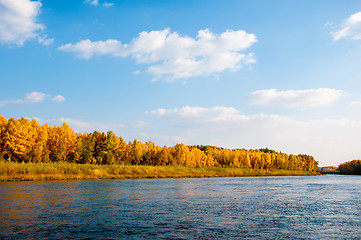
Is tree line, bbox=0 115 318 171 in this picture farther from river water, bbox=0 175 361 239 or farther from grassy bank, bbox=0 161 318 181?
river water, bbox=0 175 361 239

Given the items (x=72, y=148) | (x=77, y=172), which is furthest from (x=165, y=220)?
(x=72, y=148)

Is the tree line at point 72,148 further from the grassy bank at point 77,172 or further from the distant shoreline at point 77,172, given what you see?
the grassy bank at point 77,172

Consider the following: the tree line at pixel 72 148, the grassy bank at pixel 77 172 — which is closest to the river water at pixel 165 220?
the grassy bank at pixel 77 172

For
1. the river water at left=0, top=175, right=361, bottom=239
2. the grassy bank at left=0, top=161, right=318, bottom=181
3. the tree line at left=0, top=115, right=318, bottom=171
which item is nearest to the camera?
the river water at left=0, top=175, right=361, bottom=239

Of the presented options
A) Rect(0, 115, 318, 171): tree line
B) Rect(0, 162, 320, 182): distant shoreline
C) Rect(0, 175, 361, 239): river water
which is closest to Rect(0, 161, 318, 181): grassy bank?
Rect(0, 162, 320, 182): distant shoreline

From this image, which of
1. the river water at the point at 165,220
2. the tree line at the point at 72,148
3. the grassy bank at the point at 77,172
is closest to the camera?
Answer: the river water at the point at 165,220

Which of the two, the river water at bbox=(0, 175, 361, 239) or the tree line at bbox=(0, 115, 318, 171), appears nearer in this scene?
the river water at bbox=(0, 175, 361, 239)

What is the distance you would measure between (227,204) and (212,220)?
29.2ft

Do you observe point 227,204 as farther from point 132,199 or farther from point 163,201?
point 132,199

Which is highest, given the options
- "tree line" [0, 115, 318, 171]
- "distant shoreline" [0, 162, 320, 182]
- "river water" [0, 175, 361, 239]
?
"tree line" [0, 115, 318, 171]

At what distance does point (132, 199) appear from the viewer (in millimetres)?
33625

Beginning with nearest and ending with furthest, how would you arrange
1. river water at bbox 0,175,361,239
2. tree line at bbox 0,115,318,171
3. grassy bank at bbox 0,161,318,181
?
Answer: river water at bbox 0,175,361,239
grassy bank at bbox 0,161,318,181
tree line at bbox 0,115,318,171

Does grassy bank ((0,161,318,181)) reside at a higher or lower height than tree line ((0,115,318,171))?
lower

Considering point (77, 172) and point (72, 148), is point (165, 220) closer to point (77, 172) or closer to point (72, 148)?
point (77, 172)
